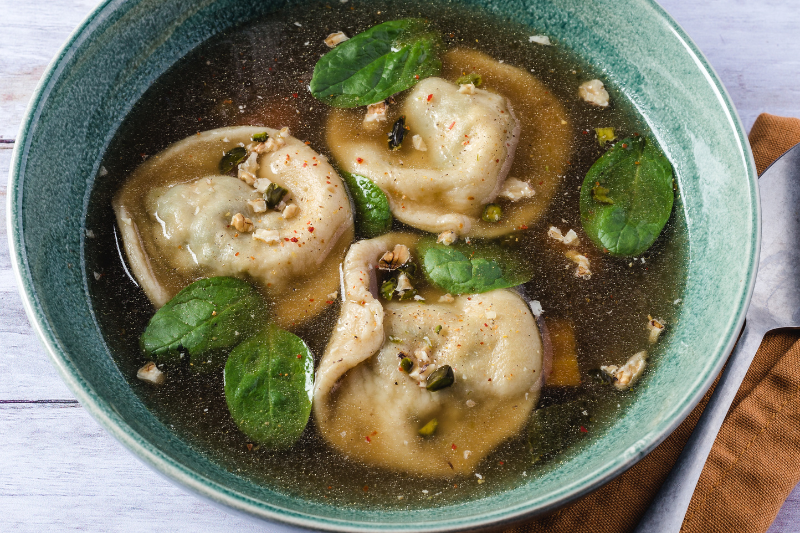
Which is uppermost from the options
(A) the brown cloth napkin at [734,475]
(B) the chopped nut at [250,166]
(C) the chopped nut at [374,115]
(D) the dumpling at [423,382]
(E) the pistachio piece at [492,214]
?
(C) the chopped nut at [374,115]

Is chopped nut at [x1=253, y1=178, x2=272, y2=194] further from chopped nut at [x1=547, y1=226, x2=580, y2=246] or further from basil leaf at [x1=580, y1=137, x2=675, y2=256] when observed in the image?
basil leaf at [x1=580, y1=137, x2=675, y2=256]

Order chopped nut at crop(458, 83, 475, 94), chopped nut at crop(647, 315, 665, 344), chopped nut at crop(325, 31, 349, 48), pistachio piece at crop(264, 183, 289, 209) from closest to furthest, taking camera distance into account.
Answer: chopped nut at crop(647, 315, 665, 344)
pistachio piece at crop(264, 183, 289, 209)
chopped nut at crop(458, 83, 475, 94)
chopped nut at crop(325, 31, 349, 48)

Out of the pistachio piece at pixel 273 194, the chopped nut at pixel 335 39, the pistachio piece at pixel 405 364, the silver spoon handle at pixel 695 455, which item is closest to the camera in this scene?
the silver spoon handle at pixel 695 455

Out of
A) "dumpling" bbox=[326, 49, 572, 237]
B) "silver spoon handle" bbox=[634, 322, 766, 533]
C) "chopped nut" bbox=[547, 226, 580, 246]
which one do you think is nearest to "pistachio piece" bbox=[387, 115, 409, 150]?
"dumpling" bbox=[326, 49, 572, 237]

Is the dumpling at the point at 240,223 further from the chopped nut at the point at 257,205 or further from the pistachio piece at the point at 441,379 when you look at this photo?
the pistachio piece at the point at 441,379

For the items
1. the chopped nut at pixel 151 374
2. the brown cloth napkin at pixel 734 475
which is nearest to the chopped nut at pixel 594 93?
the brown cloth napkin at pixel 734 475

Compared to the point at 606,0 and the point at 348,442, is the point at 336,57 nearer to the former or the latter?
the point at 606,0
